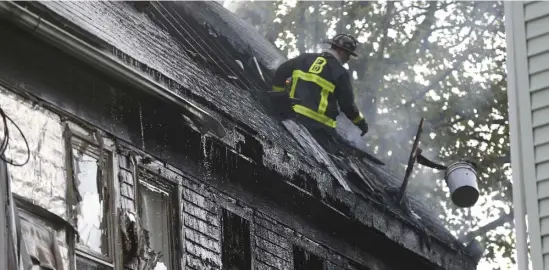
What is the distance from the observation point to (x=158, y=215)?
12641 mm

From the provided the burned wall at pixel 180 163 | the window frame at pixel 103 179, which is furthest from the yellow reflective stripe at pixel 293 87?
the window frame at pixel 103 179

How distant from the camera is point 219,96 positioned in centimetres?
1438

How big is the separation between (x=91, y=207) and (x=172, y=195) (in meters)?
1.54

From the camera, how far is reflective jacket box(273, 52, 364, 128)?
16.3 meters

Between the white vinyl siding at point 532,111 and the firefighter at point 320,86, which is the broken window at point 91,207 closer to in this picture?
the white vinyl siding at point 532,111

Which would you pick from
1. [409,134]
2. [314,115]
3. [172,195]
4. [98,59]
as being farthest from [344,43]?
[409,134]

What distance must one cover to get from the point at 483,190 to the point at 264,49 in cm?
744

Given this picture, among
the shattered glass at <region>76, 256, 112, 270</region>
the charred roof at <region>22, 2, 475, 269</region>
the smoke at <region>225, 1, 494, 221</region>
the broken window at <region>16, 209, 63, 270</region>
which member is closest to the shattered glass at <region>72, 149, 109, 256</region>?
the shattered glass at <region>76, 256, 112, 270</region>

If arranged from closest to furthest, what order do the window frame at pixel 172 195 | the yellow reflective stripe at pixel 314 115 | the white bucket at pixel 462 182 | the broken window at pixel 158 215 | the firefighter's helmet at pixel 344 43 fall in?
the broken window at pixel 158 215 < the window frame at pixel 172 195 < the yellow reflective stripe at pixel 314 115 < the firefighter's helmet at pixel 344 43 < the white bucket at pixel 462 182

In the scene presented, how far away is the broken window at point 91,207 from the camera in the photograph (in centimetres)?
1121

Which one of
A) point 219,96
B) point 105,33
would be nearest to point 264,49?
point 219,96

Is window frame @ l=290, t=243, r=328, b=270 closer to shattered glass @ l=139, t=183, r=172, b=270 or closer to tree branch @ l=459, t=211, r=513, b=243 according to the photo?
shattered glass @ l=139, t=183, r=172, b=270

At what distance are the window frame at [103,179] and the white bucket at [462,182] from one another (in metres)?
6.23

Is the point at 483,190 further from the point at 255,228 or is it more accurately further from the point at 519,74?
the point at 519,74
